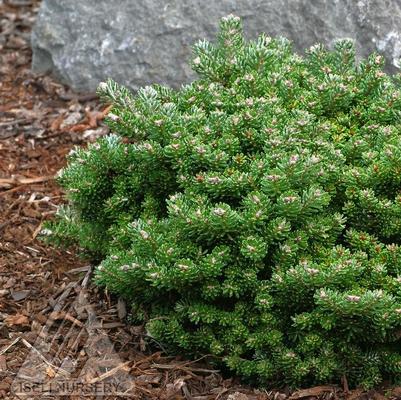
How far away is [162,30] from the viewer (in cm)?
514

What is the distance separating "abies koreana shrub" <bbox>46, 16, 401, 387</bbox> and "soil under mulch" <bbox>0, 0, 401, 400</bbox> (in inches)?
3.8

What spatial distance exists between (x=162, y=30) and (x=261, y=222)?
2.53m

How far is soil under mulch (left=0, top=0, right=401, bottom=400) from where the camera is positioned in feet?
10.3

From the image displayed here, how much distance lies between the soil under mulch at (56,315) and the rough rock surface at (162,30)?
37 cm

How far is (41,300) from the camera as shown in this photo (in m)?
3.70

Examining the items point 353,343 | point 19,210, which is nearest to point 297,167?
point 353,343

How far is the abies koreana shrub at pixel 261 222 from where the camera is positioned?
2953mm

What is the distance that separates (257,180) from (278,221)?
0.20 meters

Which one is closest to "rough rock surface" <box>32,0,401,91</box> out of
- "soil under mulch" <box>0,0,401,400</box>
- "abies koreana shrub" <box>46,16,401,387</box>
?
"soil under mulch" <box>0,0,401,400</box>

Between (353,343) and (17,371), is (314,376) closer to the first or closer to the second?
(353,343)

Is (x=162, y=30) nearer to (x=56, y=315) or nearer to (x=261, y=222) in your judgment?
(x=56, y=315)

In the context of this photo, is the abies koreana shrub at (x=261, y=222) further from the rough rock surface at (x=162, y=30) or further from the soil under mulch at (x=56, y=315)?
the rough rock surface at (x=162, y=30)

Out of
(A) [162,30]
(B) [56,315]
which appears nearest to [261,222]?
(B) [56,315]

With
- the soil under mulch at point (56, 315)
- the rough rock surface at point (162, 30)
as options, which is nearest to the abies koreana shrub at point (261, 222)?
the soil under mulch at point (56, 315)
